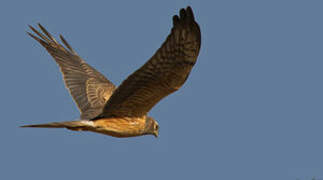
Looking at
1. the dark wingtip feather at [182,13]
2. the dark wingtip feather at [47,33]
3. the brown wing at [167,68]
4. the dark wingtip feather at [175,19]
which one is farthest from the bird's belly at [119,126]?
the dark wingtip feather at [47,33]

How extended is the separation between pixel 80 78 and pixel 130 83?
328 centimetres

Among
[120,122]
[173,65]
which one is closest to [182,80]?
[173,65]

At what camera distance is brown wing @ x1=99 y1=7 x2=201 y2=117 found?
722cm

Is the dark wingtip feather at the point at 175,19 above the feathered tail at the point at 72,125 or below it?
above

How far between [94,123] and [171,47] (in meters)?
2.02

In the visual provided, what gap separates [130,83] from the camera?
7.82 metres

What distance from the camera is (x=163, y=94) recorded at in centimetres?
820

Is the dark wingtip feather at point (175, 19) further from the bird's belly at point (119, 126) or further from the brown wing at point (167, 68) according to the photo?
the bird's belly at point (119, 126)

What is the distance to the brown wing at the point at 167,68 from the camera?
23.7 ft

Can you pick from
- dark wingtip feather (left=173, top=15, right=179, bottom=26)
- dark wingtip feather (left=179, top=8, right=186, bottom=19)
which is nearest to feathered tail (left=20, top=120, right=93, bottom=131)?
dark wingtip feather (left=173, top=15, right=179, bottom=26)

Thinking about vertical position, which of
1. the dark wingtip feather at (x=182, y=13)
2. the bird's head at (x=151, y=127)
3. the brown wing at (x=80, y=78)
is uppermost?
the dark wingtip feather at (x=182, y=13)

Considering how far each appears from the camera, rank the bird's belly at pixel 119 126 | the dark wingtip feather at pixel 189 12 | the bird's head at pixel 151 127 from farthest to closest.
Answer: the bird's head at pixel 151 127
the bird's belly at pixel 119 126
the dark wingtip feather at pixel 189 12

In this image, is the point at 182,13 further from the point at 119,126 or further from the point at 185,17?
the point at 119,126

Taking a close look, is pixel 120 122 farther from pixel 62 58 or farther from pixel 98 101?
pixel 62 58
